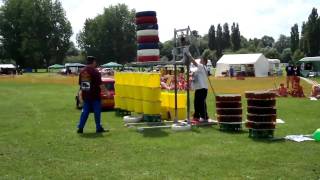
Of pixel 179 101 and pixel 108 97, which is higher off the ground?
pixel 179 101

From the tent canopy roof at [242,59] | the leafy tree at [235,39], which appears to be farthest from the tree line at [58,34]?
the tent canopy roof at [242,59]

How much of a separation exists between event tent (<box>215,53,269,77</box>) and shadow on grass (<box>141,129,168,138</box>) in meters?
54.4

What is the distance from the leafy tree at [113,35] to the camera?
141875 millimetres

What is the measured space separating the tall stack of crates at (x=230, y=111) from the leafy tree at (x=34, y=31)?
114163 mm

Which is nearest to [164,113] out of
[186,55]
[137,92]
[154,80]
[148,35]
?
[137,92]

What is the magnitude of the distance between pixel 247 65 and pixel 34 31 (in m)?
71.0

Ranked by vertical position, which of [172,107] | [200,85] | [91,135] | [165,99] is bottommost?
[91,135]

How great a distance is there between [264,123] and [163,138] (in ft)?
7.86

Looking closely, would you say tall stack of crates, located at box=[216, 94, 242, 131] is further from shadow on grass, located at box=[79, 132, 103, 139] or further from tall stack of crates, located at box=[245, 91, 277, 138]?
shadow on grass, located at box=[79, 132, 103, 139]

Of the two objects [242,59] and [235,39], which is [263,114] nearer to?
[242,59]

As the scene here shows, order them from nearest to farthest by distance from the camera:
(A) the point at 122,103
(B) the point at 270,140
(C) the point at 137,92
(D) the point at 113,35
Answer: (B) the point at 270,140 → (C) the point at 137,92 → (A) the point at 122,103 → (D) the point at 113,35

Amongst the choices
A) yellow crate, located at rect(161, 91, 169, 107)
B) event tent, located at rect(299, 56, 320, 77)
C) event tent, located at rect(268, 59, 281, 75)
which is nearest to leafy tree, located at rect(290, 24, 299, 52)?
event tent, located at rect(268, 59, 281, 75)

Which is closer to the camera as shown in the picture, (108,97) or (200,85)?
(200,85)

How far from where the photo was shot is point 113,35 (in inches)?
5674
